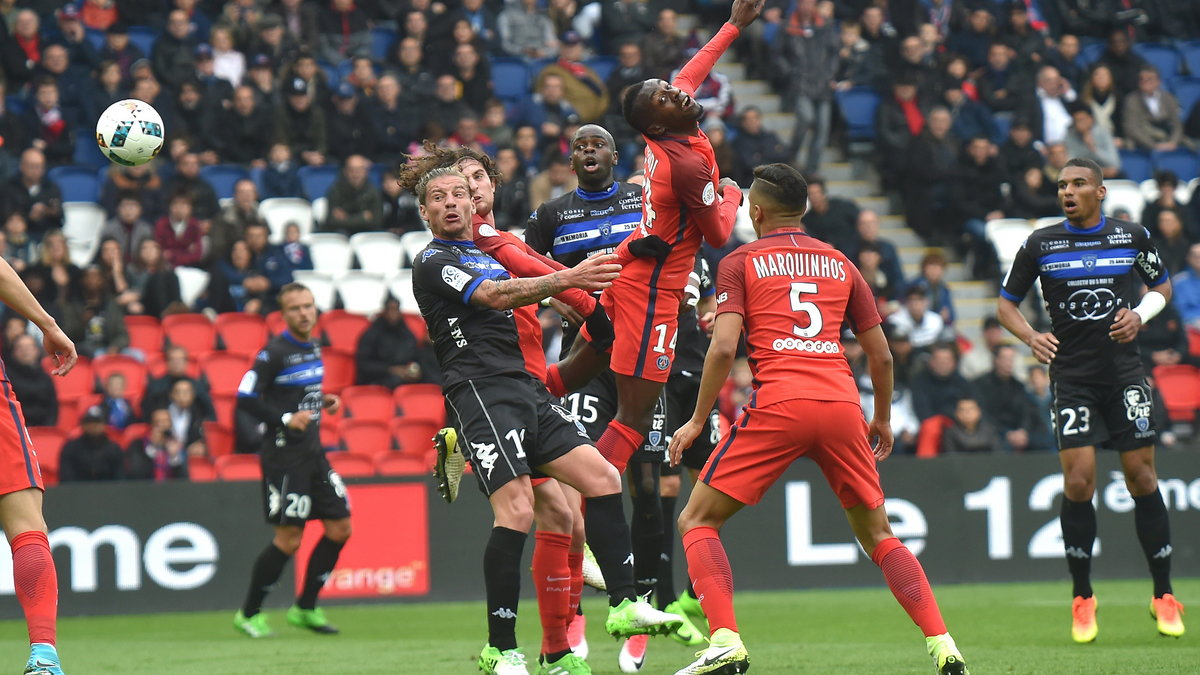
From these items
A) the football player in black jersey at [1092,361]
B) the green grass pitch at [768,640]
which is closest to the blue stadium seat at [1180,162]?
the green grass pitch at [768,640]

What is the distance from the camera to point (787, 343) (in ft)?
23.3

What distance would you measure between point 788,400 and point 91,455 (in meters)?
9.35

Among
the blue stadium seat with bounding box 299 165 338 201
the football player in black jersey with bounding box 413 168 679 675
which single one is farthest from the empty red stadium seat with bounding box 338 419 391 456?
the football player in black jersey with bounding box 413 168 679 675

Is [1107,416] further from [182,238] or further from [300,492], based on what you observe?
[182,238]

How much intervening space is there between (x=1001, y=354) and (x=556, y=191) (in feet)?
16.8

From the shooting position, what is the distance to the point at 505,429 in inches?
290

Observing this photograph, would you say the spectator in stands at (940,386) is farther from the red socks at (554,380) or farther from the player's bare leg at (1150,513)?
the red socks at (554,380)

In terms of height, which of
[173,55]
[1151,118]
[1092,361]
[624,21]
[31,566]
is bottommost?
[31,566]

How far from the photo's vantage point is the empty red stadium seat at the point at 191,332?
1620 centimetres

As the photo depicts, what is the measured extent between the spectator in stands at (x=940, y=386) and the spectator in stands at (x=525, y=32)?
720cm

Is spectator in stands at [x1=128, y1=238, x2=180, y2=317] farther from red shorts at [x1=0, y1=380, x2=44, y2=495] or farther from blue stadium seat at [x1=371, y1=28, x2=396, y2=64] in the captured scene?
red shorts at [x1=0, y1=380, x2=44, y2=495]

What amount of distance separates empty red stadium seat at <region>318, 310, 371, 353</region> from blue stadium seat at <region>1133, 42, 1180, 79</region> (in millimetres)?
12341

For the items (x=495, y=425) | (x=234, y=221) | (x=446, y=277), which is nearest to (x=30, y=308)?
(x=446, y=277)

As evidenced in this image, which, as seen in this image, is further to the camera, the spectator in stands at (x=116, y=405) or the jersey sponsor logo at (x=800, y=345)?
the spectator in stands at (x=116, y=405)
